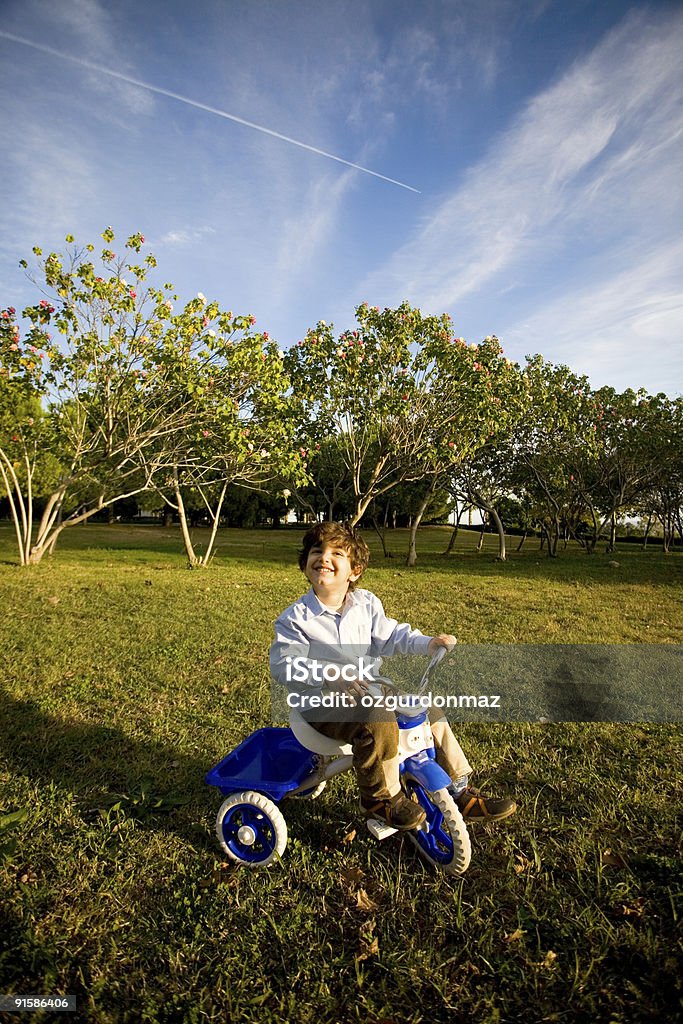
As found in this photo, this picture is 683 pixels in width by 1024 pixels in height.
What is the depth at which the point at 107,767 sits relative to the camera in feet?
13.9

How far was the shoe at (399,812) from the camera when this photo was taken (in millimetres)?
2879

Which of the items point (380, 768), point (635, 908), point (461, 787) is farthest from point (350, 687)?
point (635, 908)

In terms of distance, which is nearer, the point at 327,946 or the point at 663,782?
the point at 327,946

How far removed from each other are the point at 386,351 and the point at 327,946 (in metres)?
17.5

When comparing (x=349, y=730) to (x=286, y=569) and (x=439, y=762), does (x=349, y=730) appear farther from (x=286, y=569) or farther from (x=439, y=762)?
(x=286, y=569)

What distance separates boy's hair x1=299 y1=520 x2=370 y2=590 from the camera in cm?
342

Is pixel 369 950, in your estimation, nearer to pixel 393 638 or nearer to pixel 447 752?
pixel 447 752

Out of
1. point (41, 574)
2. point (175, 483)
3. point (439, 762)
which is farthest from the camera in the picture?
point (175, 483)

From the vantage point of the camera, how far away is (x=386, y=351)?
18.5 metres

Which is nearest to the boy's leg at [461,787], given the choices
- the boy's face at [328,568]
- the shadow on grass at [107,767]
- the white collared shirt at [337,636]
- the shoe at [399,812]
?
the shoe at [399,812]

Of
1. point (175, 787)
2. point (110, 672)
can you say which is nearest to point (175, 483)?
point (110, 672)

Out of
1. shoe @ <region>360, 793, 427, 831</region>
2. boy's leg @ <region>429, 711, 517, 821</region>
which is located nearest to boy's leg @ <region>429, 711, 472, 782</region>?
boy's leg @ <region>429, 711, 517, 821</region>

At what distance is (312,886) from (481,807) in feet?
3.27

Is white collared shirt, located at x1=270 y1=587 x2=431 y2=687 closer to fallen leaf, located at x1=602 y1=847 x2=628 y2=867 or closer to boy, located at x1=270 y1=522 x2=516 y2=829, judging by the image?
boy, located at x1=270 y1=522 x2=516 y2=829
